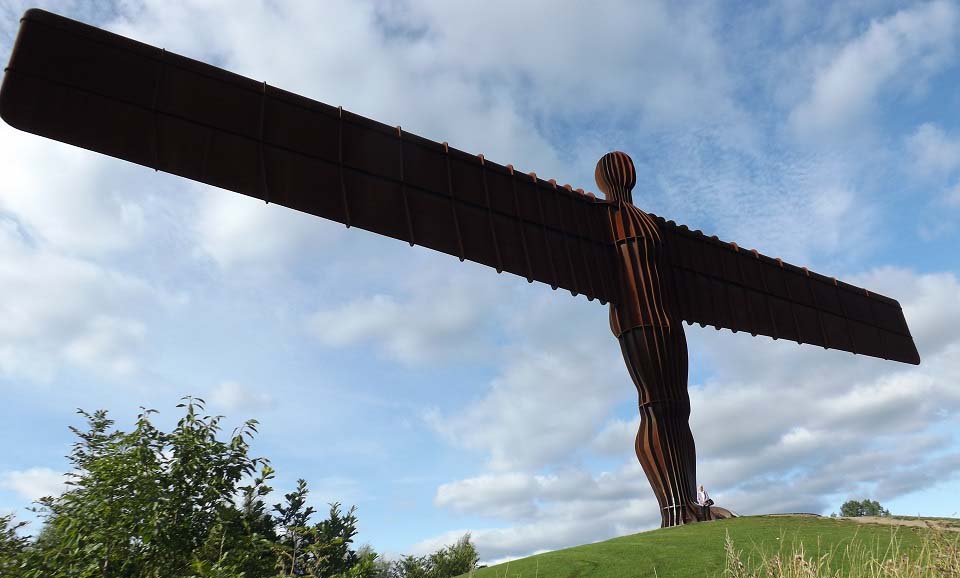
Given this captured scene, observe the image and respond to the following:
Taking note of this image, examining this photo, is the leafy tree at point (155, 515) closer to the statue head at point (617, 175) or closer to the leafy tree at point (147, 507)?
the leafy tree at point (147, 507)

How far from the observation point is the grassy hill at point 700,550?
33.1 feet

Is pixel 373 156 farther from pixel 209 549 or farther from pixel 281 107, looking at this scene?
pixel 209 549

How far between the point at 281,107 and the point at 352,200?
220 centimetres

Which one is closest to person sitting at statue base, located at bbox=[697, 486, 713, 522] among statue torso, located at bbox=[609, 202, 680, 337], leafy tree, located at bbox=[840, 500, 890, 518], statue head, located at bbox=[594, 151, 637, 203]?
statue torso, located at bbox=[609, 202, 680, 337]

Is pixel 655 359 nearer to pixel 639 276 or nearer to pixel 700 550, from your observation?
pixel 639 276

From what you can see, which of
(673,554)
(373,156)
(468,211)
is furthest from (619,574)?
(373,156)

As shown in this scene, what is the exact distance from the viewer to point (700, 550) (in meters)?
11.1

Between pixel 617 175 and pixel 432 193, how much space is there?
582cm

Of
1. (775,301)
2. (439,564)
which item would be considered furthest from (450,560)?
(775,301)

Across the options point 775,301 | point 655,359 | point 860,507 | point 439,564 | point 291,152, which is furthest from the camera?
point 860,507

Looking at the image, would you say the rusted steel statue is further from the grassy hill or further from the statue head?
the grassy hill

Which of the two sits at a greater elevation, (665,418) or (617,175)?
(617,175)

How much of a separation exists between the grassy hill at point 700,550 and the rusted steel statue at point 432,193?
8.78 feet

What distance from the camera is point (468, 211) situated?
1523 centimetres
